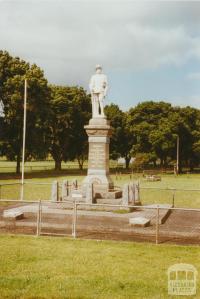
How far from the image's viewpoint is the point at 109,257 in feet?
36.7

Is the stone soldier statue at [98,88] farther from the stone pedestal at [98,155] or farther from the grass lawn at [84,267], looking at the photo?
the grass lawn at [84,267]

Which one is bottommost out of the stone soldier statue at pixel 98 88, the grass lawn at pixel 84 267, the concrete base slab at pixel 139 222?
the grass lawn at pixel 84 267

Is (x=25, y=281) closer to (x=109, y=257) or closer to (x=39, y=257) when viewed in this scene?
(x=39, y=257)

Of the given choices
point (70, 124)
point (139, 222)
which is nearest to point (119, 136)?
point (70, 124)

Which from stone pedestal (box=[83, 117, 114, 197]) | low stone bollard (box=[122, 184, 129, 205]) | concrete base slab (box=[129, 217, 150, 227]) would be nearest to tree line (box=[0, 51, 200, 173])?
stone pedestal (box=[83, 117, 114, 197])

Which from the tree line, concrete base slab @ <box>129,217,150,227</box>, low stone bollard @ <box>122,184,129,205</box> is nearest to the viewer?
concrete base slab @ <box>129,217,150,227</box>

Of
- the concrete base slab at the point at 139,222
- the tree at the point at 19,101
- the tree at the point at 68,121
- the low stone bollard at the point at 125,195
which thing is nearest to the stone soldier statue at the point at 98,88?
the low stone bollard at the point at 125,195

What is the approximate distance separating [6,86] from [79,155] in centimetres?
2583

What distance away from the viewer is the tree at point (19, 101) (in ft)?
159

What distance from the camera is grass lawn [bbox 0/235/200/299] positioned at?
8414 millimetres

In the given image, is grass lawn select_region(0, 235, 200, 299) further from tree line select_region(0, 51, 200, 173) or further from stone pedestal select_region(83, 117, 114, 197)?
tree line select_region(0, 51, 200, 173)

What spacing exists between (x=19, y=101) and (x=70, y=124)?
18.4 meters

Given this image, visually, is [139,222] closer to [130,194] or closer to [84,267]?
[130,194]

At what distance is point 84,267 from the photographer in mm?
10180
